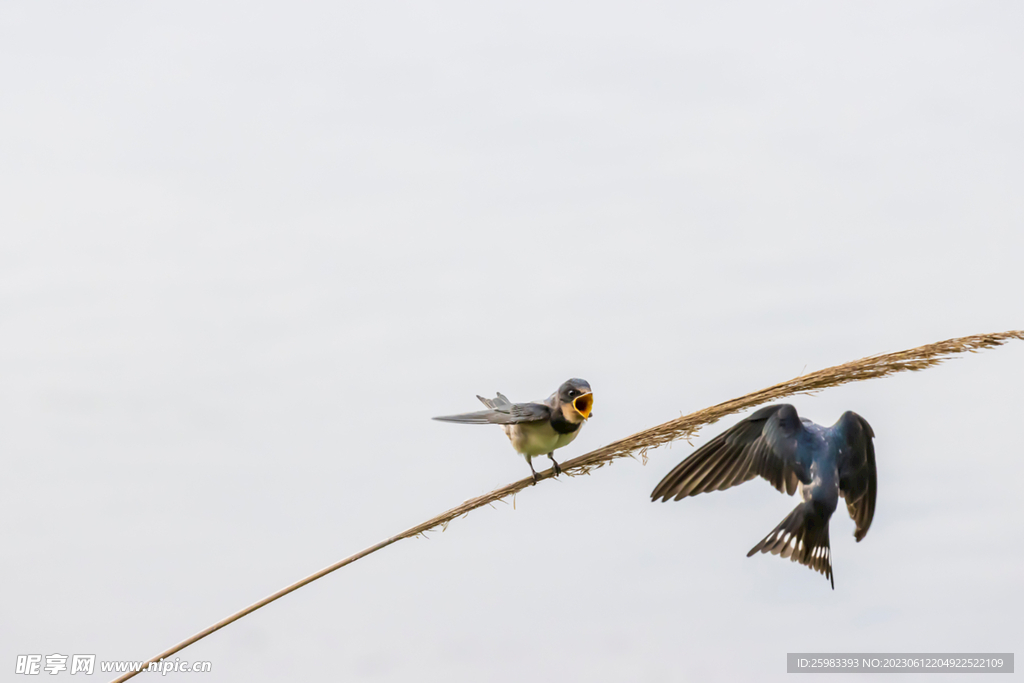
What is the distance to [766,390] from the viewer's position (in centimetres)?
336

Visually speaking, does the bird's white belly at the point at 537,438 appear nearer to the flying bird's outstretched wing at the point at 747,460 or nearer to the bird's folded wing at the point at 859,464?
the flying bird's outstretched wing at the point at 747,460

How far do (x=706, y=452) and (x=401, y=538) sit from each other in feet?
4.12

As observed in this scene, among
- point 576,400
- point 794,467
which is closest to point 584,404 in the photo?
point 576,400

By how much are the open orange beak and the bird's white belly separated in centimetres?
23

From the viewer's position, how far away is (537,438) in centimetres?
381

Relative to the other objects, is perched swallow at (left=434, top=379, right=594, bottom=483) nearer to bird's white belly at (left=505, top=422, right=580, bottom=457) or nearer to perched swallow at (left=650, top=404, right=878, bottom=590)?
bird's white belly at (left=505, top=422, right=580, bottom=457)

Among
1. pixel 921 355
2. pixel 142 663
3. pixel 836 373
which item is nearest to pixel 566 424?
pixel 836 373

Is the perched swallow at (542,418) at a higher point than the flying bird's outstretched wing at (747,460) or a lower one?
higher

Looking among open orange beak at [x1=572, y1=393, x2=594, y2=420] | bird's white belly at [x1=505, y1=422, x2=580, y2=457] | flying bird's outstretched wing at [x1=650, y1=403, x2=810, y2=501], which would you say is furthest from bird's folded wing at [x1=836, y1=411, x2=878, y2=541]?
bird's white belly at [x1=505, y1=422, x2=580, y2=457]

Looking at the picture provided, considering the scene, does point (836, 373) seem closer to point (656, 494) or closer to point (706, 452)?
point (706, 452)

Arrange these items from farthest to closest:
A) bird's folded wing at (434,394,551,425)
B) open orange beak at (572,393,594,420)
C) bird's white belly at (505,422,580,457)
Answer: bird's white belly at (505,422,580,457)
bird's folded wing at (434,394,551,425)
open orange beak at (572,393,594,420)

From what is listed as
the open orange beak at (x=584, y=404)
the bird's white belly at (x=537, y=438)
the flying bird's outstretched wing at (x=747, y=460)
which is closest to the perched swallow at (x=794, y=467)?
the flying bird's outstretched wing at (x=747, y=460)

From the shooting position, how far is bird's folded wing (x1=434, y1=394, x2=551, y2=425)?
3.64 meters

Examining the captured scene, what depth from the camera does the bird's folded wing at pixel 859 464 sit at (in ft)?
10.9
